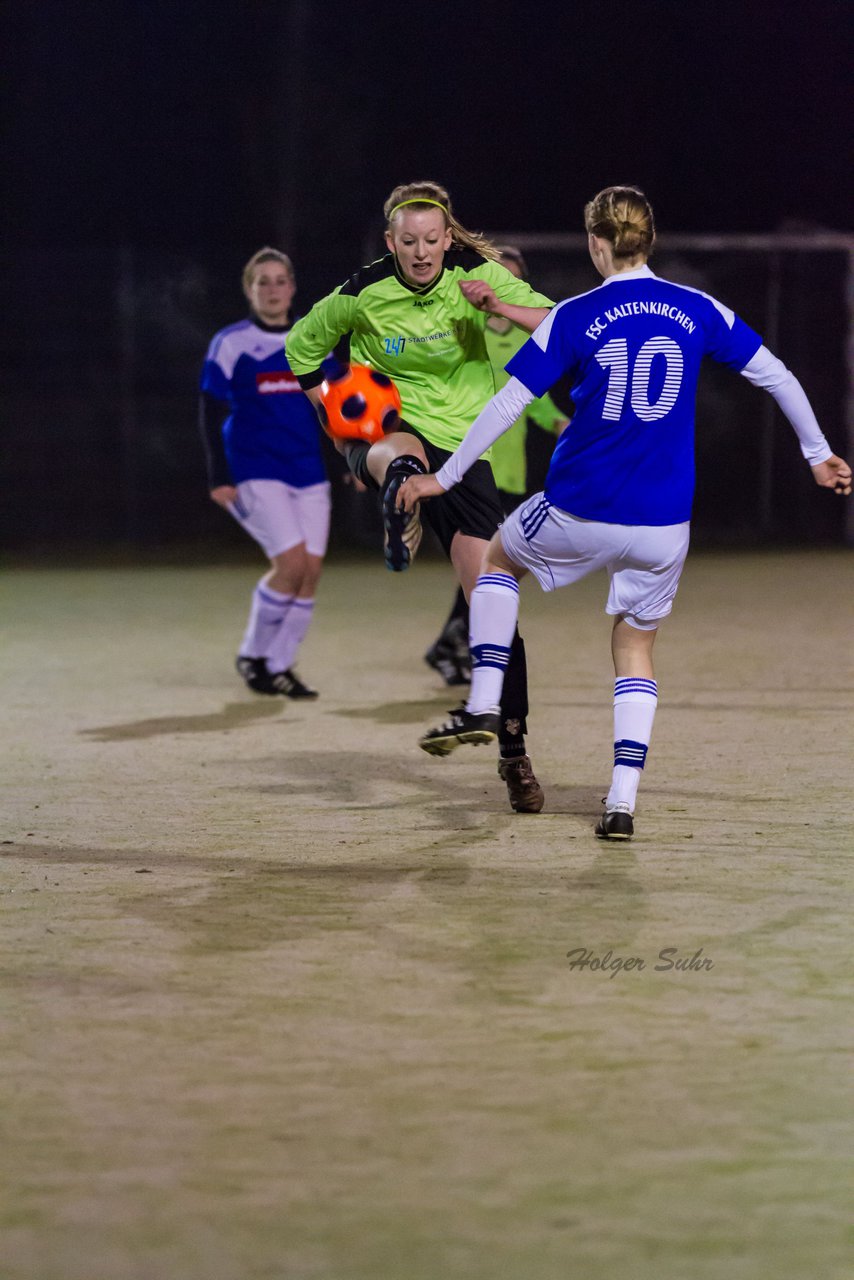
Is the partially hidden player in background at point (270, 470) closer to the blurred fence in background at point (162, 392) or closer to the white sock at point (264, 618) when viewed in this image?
the white sock at point (264, 618)

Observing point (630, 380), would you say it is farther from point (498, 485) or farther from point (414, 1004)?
point (498, 485)

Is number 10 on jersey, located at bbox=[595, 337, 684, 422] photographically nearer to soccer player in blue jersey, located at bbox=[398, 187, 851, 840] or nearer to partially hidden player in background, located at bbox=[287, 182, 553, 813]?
soccer player in blue jersey, located at bbox=[398, 187, 851, 840]

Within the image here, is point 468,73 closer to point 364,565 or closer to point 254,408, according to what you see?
point 364,565

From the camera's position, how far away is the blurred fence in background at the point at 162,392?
1825cm

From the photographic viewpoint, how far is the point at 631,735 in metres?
6.11

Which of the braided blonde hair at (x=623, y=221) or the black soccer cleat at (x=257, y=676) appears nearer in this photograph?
the braided blonde hair at (x=623, y=221)

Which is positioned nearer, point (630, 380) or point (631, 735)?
point (630, 380)

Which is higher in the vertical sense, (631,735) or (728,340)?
(728,340)

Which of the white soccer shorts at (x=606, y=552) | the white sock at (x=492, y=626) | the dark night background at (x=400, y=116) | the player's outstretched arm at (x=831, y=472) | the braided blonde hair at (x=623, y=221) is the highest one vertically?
the dark night background at (x=400, y=116)

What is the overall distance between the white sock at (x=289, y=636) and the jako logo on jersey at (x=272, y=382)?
108 centimetres

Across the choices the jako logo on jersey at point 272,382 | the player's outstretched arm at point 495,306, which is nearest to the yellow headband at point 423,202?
the player's outstretched arm at point 495,306

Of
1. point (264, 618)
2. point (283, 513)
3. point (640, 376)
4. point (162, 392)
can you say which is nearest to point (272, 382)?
point (283, 513)

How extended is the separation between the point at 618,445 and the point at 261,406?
4.13 metres

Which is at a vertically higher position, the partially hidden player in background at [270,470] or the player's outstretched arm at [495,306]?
the player's outstretched arm at [495,306]
